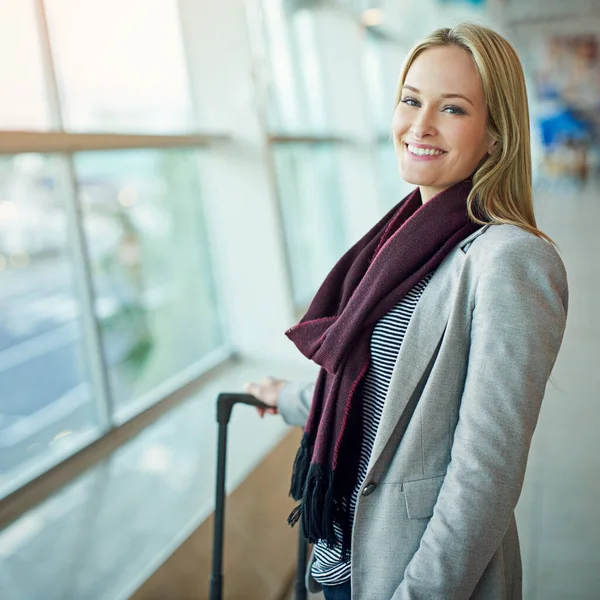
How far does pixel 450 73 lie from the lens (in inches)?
52.4

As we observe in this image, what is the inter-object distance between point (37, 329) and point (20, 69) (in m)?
1.10

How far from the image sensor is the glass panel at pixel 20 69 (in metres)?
2.86

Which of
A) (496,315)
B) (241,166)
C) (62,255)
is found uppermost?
(241,166)

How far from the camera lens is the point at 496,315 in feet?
3.82

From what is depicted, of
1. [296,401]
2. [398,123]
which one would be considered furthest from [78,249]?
[398,123]

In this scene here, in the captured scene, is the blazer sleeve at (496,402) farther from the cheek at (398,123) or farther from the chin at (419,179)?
the cheek at (398,123)

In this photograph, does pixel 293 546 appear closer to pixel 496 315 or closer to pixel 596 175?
pixel 496 315

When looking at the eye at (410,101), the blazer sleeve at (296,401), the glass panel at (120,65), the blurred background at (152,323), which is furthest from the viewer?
the glass panel at (120,65)

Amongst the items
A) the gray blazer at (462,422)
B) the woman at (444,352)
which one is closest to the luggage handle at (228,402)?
the woman at (444,352)

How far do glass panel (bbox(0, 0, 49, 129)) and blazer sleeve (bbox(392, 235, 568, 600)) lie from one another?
229 centimetres

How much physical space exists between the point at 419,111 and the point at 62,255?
7.28 ft

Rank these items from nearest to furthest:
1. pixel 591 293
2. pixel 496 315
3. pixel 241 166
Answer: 1. pixel 496 315
2. pixel 241 166
3. pixel 591 293

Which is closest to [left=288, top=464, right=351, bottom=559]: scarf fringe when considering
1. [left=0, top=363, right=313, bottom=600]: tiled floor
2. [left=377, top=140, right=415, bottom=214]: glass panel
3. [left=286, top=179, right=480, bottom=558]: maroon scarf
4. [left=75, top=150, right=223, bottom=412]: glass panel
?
[left=286, top=179, right=480, bottom=558]: maroon scarf

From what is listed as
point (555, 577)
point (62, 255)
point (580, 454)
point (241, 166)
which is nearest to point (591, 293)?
point (580, 454)
